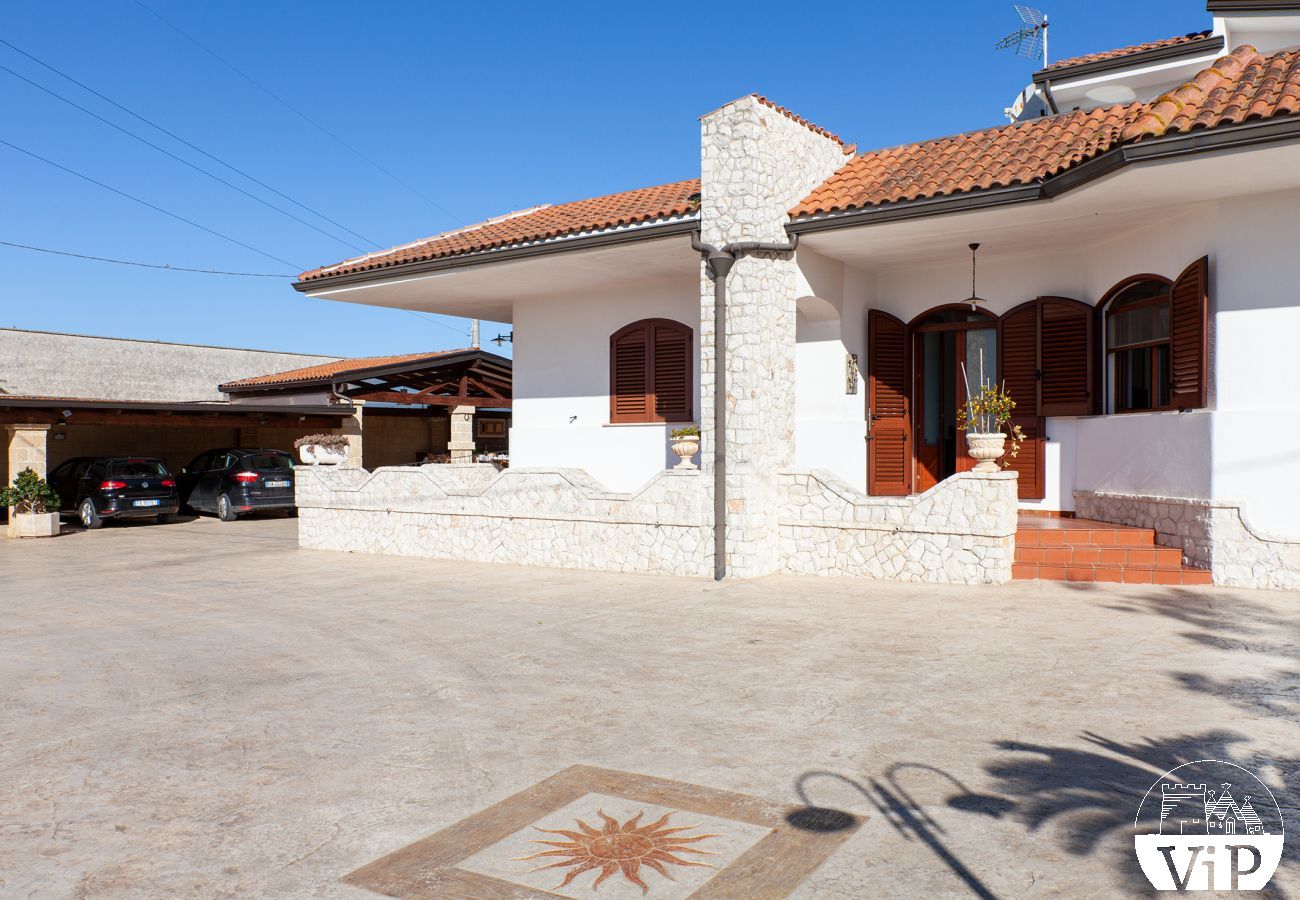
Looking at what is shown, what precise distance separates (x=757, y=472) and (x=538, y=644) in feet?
13.0

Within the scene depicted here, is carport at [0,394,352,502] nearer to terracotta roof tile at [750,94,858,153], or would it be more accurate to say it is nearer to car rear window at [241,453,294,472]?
car rear window at [241,453,294,472]

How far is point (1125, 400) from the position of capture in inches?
417

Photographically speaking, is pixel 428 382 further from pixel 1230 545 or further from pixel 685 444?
pixel 1230 545

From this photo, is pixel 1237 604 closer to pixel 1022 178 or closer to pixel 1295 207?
pixel 1295 207

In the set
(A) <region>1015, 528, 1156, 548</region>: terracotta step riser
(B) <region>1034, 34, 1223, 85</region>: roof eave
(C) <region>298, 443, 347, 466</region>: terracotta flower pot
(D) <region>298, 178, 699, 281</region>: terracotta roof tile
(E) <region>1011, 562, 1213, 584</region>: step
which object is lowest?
(E) <region>1011, 562, 1213, 584</region>: step

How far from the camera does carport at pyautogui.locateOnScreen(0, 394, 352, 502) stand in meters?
17.1

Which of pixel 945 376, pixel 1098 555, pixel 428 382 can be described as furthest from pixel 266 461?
pixel 1098 555

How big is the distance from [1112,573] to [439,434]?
19.9 meters

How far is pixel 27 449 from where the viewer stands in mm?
17094

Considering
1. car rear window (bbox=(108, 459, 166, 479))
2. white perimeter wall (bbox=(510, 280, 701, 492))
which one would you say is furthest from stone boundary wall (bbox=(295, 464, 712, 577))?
car rear window (bbox=(108, 459, 166, 479))

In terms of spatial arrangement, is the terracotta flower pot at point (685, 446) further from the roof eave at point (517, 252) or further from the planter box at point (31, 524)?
the planter box at point (31, 524)

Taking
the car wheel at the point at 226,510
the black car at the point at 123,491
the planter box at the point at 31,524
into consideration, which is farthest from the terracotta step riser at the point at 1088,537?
the black car at the point at 123,491

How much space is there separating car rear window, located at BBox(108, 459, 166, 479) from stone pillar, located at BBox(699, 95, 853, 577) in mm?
13611

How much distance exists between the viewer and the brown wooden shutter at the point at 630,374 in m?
13.8
